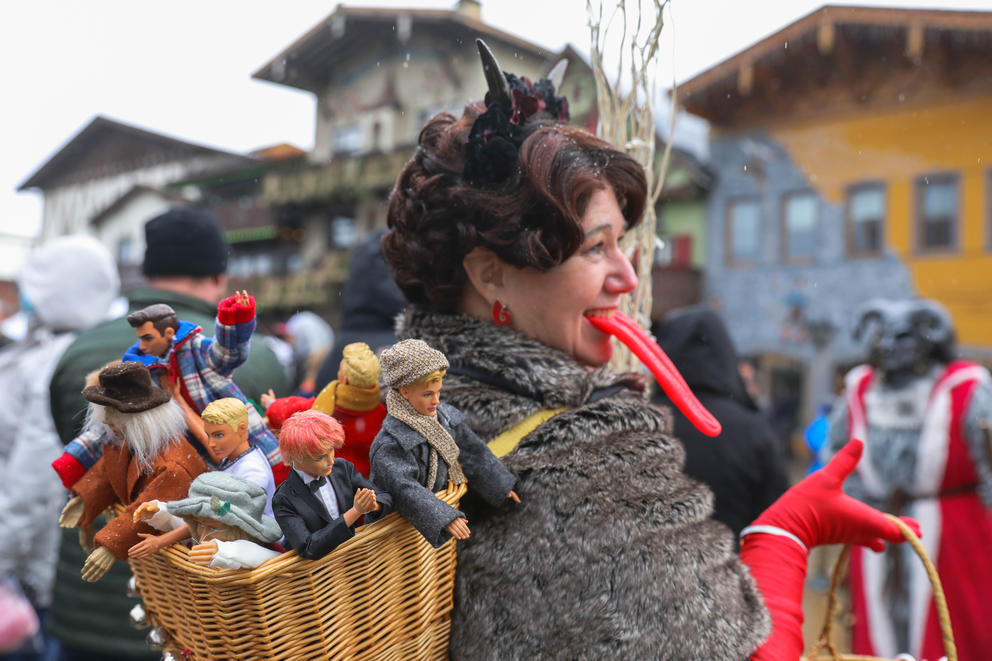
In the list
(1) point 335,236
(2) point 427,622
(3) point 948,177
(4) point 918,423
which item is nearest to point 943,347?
(4) point 918,423

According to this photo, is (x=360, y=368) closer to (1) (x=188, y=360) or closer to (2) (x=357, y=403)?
(2) (x=357, y=403)

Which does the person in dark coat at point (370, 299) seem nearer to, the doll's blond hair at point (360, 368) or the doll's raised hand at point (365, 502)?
the doll's blond hair at point (360, 368)

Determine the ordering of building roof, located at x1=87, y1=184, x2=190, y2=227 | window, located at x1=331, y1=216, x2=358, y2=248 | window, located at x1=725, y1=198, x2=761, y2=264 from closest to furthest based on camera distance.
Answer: building roof, located at x1=87, y1=184, x2=190, y2=227 < window, located at x1=725, y1=198, x2=761, y2=264 < window, located at x1=331, y1=216, x2=358, y2=248

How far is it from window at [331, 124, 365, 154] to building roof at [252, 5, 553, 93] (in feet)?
0.89

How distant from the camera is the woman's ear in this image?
152 cm

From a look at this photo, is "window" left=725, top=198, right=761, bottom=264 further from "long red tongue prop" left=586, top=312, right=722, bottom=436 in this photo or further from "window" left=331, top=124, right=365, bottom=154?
"long red tongue prop" left=586, top=312, right=722, bottom=436

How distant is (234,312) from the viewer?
1179 mm

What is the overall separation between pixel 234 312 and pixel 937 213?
44.4 ft

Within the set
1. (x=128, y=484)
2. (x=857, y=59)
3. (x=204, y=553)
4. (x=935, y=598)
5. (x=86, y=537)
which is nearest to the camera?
(x=204, y=553)

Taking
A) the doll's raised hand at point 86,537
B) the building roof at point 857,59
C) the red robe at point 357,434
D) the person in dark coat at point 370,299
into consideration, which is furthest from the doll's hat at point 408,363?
the building roof at point 857,59

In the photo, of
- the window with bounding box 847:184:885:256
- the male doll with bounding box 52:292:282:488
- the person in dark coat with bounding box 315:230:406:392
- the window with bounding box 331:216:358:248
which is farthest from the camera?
the window with bounding box 331:216:358:248

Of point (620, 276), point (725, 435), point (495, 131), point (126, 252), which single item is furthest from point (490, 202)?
point (126, 252)

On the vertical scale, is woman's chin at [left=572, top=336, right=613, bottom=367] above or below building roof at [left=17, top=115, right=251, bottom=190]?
below

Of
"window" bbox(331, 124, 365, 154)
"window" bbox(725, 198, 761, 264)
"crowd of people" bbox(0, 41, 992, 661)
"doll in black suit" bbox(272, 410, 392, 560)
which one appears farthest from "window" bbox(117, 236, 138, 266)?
"doll in black suit" bbox(272, 410, 392, 560)
